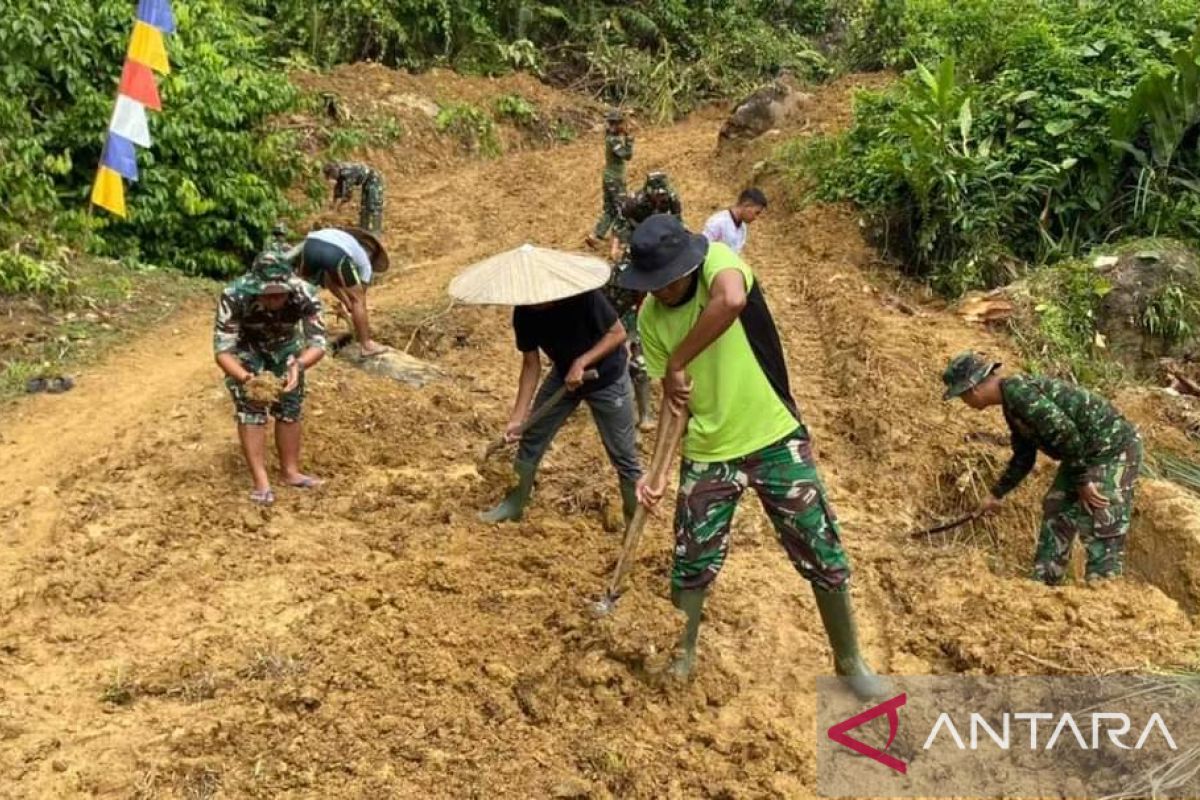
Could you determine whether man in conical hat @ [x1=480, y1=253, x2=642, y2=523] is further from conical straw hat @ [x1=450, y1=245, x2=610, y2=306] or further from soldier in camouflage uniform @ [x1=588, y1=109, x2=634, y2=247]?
soldier in camouflage uniform @ [x1=588, y1=109, x2=634, y2=247]

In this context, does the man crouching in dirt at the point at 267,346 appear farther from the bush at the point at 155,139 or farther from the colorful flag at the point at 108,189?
the bush at the point at 155,139

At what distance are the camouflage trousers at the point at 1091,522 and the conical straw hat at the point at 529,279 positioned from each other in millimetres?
2351

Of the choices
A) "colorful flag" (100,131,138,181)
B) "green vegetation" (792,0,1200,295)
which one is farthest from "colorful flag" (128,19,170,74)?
"green vegetation" (792,0,1200,295)

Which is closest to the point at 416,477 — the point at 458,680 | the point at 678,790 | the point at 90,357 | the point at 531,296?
the point at 531,296

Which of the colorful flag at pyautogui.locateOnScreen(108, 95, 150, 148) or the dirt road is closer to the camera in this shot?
the dirt road

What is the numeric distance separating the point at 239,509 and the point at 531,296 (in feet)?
6.40

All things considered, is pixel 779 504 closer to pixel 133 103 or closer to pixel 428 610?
pixel 428 610

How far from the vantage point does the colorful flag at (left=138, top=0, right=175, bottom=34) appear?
342 inches

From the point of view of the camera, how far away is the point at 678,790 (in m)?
3.38

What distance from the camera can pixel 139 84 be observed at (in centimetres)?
872

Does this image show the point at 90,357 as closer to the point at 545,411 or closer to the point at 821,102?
the point at 545,411

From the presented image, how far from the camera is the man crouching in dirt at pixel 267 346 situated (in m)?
4.98

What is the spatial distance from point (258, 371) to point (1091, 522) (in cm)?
405

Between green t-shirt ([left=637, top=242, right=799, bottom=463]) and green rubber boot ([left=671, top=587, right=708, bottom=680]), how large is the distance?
20.0 inches
